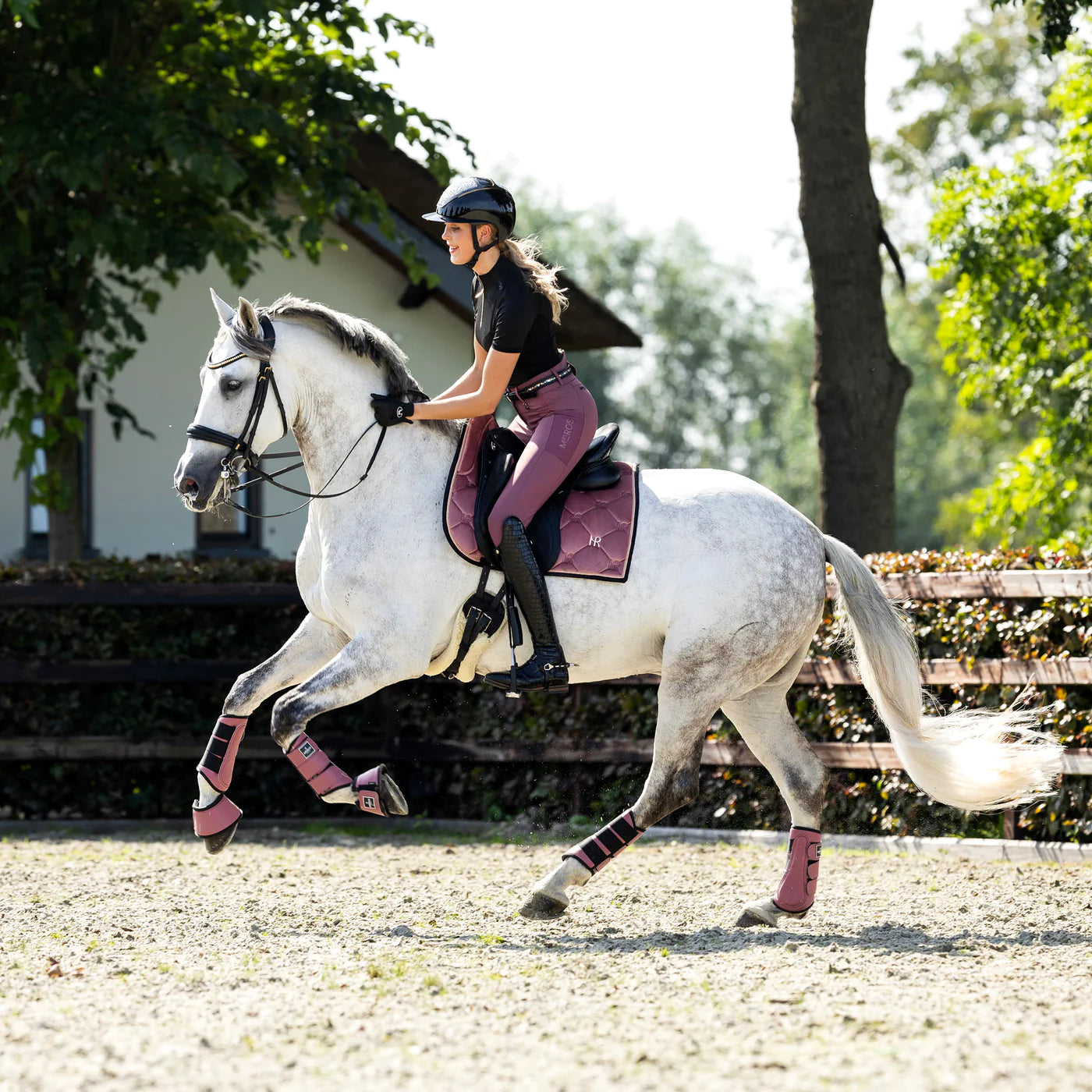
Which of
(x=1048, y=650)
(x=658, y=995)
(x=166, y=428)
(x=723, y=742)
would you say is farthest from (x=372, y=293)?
(x=658, y=995)

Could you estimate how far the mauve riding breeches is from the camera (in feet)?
20.1

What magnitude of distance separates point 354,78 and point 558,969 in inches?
372

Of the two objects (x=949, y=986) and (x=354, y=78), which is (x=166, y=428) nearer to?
(x=354, y=78)

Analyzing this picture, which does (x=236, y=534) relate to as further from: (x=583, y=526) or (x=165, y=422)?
(x=583, y=526)

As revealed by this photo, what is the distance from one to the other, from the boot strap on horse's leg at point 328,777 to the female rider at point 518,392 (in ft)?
2.44

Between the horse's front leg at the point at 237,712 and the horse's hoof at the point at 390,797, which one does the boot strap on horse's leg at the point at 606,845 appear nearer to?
the horse's hoof at the point at 390,797

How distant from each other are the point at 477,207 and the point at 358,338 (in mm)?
808

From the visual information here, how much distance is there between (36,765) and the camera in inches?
418

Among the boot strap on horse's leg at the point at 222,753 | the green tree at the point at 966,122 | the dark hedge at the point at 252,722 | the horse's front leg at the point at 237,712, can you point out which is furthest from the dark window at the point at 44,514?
the green tree at the point at 966,122

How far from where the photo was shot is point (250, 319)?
618 centimetres

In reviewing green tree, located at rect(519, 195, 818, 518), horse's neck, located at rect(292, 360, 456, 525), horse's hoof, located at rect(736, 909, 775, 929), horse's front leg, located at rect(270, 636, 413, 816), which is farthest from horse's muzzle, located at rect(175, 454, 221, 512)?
green tree, located at rect(519, 195, 818, 518)

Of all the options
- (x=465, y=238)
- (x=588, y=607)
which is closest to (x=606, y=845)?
(x=588, y=607)

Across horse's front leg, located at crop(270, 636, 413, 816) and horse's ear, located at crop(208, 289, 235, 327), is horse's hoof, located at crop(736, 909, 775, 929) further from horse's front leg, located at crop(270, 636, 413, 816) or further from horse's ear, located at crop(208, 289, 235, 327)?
horse's ear, located at crop(208, 289, 235, 327)

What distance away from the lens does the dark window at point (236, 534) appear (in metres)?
16.5
